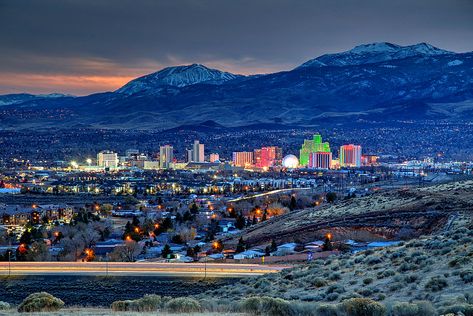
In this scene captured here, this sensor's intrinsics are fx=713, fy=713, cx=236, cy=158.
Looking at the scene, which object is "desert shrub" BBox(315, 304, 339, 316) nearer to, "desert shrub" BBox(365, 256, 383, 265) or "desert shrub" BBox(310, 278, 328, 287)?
"desert shrub" BBox(310, 278, 328, 287)

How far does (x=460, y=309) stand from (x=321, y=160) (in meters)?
170

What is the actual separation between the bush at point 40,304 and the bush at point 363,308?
813cm

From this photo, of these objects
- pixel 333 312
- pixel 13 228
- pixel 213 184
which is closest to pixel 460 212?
pixel 333 312

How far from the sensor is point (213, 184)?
415 ft

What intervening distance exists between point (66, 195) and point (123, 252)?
65780 millimetres

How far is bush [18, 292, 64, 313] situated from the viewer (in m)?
18.4

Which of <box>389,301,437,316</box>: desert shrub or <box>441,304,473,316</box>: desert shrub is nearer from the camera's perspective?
<box>441,304,473,316</box>: desert shrub

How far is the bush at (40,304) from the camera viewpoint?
60.4ft

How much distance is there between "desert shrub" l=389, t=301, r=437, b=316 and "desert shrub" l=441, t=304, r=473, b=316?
0.88ft

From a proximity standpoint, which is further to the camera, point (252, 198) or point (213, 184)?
point (213, 184)

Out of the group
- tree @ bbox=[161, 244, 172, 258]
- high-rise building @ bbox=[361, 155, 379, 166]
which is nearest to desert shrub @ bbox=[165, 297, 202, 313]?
tree @ bbox=[161, 244, 172, 258]

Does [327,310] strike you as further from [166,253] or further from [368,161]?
[368,161]

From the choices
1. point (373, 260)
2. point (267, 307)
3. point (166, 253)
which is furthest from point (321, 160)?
point (267, 307)

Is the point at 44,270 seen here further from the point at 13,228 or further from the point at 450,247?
the point at 13,228
